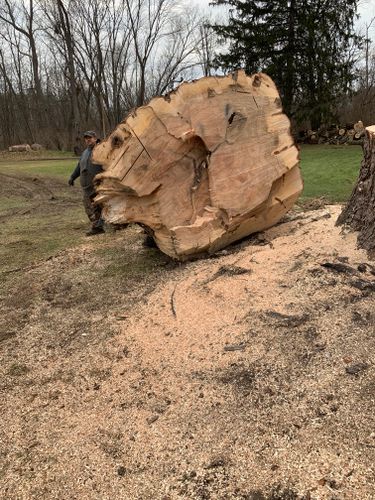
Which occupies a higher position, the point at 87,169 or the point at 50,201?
the point at 87,169

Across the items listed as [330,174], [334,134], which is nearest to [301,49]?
[334,134]

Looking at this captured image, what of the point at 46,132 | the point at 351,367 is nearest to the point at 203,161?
the point at 351,367

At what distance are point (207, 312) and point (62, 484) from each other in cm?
151

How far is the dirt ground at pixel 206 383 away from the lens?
77.7 inches

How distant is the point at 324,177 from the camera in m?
9.85

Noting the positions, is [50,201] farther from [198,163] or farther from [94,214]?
[198,163]

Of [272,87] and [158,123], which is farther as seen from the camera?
[272,87]

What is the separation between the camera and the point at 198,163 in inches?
166

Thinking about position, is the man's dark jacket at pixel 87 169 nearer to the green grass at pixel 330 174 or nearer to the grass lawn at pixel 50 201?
the grass lawn at pixel 50 201

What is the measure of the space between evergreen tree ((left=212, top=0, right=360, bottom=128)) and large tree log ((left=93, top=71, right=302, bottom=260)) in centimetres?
1521

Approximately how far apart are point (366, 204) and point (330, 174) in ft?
23.7

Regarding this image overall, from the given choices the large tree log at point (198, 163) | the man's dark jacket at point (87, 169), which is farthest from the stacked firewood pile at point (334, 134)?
the large tree log at point (198, 163)

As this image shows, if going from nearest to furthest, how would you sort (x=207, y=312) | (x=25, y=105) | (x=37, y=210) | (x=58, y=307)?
1. (x=207, y=312)
2. (x=58, y=307)
3. (x=37, y=210)
4. (x=25, y=105)

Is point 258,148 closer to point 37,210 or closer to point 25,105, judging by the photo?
point 37,210
